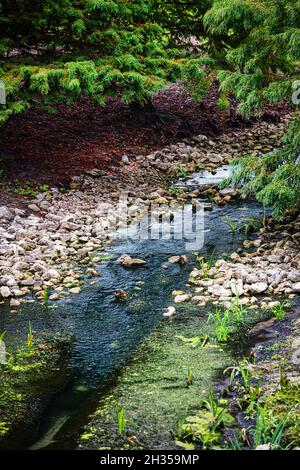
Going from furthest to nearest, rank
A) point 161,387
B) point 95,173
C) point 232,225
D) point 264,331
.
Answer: point 95,173, point 232,225, point 264,331, point 161,387

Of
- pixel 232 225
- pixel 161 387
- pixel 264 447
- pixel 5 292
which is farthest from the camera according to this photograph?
pixel 232 225

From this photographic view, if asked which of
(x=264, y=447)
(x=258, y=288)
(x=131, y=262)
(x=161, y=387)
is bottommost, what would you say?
(x=131, y=262)

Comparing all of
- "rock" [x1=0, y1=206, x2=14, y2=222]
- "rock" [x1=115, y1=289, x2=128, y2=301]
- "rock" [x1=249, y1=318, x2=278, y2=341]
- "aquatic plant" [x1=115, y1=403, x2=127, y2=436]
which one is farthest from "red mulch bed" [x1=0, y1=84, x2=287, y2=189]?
"aquatic plant" [x1=115, y1=403, x2=127, y2=436]

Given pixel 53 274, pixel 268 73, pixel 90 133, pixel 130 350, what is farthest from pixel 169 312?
pixel 90 133

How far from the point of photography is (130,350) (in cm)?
518

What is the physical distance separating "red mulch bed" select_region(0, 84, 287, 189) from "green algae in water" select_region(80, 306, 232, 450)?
530 cm

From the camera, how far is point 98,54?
953cm

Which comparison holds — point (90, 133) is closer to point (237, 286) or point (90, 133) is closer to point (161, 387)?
point (237, 286)

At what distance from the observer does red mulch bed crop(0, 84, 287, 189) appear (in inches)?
404

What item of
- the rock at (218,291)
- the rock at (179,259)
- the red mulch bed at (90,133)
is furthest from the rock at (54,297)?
the red mulch bed at (90,133)

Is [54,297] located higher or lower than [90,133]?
lower

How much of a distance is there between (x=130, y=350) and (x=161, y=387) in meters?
0.80
